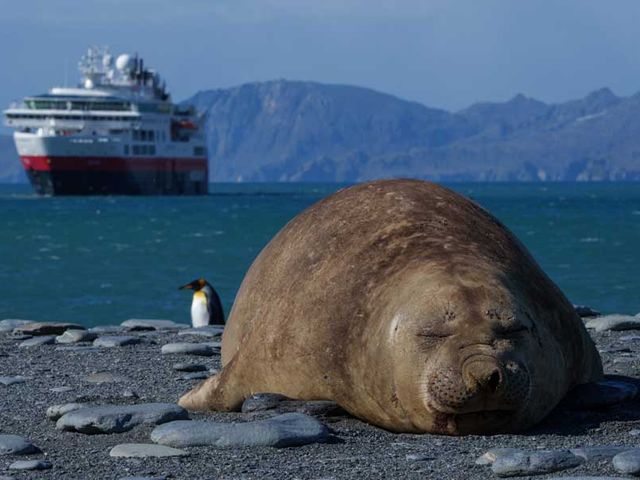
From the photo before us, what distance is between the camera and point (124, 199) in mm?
110188

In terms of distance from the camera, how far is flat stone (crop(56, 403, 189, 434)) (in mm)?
6613

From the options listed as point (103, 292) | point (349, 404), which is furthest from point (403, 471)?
point (103, 292)

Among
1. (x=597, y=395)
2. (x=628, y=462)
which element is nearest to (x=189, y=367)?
(x=597, y=395)

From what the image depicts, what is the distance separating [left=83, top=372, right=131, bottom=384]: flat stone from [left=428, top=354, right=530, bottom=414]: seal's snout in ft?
10.7

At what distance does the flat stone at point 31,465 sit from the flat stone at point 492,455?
174 cm

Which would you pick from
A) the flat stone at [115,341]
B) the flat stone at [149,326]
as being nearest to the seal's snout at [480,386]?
the flat stone at [115,341]

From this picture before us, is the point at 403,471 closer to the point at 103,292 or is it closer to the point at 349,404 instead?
the point at 349,404

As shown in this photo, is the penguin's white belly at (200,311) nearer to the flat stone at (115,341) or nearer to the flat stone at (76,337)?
the flat stone at (76,337)

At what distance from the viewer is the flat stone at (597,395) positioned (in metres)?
6.82

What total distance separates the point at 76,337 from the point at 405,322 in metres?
5.92

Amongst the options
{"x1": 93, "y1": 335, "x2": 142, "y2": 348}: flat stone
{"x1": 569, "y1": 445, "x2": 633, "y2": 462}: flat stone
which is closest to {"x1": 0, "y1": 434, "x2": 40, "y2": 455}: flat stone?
{"x1": 569, "y1": 445, "x2": 633, "y2": 462}: flat stone

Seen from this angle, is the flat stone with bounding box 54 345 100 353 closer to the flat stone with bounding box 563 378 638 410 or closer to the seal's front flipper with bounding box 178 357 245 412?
the seal's front flipper with bounding box 178 357 245 412

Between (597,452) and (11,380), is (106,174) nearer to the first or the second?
(11,380)

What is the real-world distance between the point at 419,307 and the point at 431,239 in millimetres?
753
